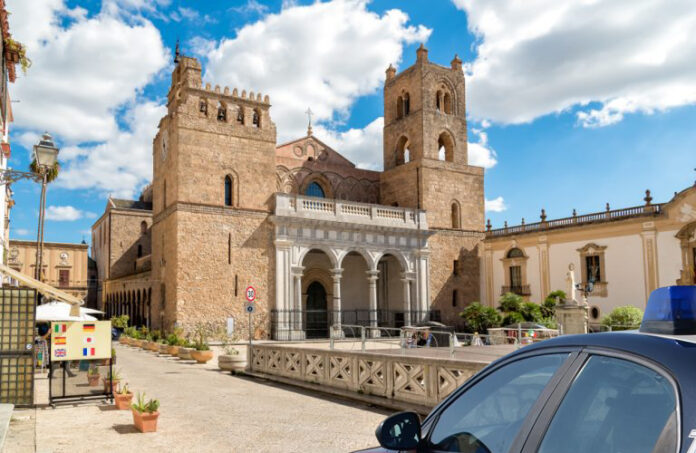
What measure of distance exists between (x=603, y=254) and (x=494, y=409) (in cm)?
3176

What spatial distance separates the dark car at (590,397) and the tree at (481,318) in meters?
29.9

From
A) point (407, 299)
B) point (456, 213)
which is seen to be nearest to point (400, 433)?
point (407, 299)

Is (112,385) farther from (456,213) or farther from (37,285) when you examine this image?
(456,213)

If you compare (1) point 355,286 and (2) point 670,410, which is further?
(1) point 355,286

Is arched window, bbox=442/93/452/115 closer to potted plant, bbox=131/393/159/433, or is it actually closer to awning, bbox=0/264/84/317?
awning, bbox=0/264/84/317

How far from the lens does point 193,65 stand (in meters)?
28.6

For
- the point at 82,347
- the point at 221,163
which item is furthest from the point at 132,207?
the point at 82,347

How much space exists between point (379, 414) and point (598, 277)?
2524 cm

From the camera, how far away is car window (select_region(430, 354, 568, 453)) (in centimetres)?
221

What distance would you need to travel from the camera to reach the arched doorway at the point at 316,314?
32641mm

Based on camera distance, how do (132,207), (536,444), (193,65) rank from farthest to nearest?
1. (132,207)
2. (193,65)
3. (536,444)

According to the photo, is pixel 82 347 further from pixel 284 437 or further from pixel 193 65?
pixel 193 65

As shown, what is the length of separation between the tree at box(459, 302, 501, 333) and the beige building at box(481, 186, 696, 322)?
12.8 ft

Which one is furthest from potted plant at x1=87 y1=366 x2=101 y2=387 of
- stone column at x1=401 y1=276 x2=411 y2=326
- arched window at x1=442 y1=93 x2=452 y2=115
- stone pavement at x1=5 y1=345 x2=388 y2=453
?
arched window at x1=442 y1=93 x2=452 y2=115
